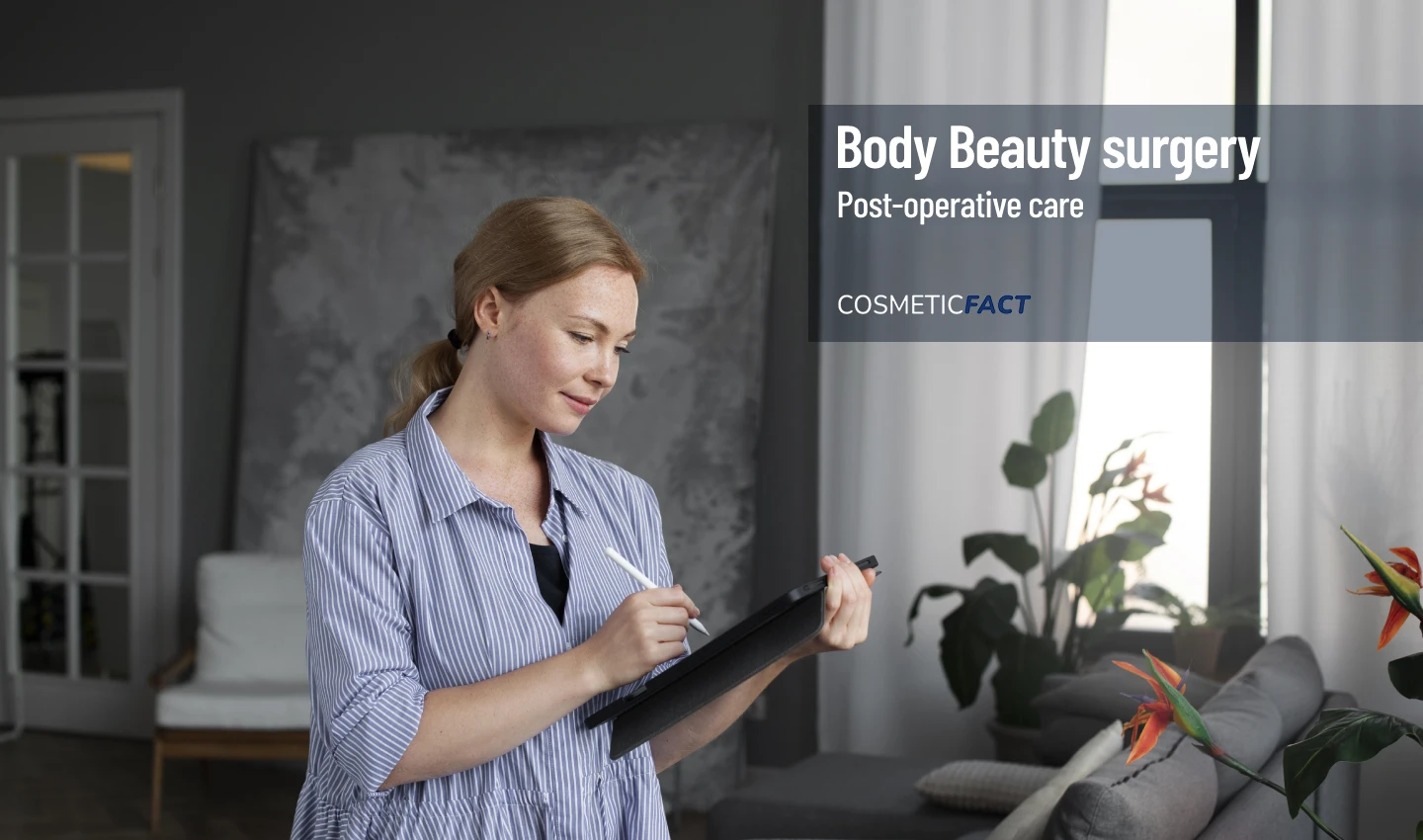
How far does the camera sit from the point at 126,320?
521 cm

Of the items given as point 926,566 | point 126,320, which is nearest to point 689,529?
point 926,566

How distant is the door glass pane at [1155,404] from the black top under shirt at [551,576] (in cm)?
303

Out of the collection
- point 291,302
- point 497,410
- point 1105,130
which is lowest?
point 497,410

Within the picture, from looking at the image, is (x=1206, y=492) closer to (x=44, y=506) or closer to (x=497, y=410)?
(x=497, y=410)

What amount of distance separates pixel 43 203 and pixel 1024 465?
420 cm

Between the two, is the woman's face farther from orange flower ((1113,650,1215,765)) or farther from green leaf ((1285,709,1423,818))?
green leaf ((1285,709,1423,818))

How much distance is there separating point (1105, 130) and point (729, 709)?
10.9 feet

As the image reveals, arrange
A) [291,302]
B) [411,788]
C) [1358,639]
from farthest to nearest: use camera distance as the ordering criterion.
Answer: [291,302], [1358,639], [411,788]

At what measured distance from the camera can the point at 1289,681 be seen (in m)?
2.87

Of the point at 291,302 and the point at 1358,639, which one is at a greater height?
the point at 291,302

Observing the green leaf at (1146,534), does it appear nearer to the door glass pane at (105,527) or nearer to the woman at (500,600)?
the woman at (500,600)

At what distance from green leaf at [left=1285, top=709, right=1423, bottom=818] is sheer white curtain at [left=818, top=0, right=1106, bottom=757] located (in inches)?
102

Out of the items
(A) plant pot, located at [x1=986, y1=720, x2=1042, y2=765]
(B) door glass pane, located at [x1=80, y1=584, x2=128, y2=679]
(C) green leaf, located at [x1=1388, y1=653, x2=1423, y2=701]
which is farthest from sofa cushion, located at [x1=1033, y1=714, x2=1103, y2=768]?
(B) door glass pane, located at [x1=80, y1=584, x2=128, y2=679]

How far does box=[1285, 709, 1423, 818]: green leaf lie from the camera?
149 centimetres
